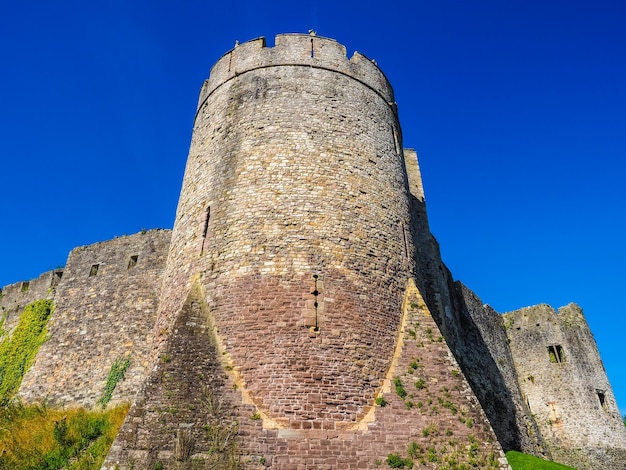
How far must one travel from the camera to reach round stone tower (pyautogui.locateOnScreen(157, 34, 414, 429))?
9180 millimetres

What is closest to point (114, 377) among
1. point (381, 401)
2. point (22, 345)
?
point (22, 345)

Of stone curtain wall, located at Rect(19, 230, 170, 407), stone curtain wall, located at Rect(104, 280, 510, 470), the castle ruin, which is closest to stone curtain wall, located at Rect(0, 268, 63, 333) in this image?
the castle ruin

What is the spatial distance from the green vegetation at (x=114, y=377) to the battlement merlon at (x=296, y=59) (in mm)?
8147

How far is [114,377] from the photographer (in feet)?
47.7

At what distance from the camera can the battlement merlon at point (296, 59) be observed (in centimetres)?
1389

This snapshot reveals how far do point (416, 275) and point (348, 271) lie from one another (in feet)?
8.02

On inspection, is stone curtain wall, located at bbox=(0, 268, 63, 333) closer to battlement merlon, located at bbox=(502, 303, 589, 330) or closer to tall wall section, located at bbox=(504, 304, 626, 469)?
tall wall section, located at bbox=(504, 304, 626, 469)

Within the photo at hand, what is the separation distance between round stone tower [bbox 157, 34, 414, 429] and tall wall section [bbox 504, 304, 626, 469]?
16407 mm

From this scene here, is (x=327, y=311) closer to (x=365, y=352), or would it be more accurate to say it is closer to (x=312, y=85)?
(x=365, y=352)

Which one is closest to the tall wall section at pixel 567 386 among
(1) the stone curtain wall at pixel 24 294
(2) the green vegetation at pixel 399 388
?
(2) the green vegetation at pixel 399 388

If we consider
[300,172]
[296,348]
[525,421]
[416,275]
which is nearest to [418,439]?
[296,348]

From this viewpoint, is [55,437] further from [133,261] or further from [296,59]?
[296,59]

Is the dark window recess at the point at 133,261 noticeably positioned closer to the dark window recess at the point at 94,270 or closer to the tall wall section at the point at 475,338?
the dark window recess at the point at 94,270

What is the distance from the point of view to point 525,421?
21078 millimetres
